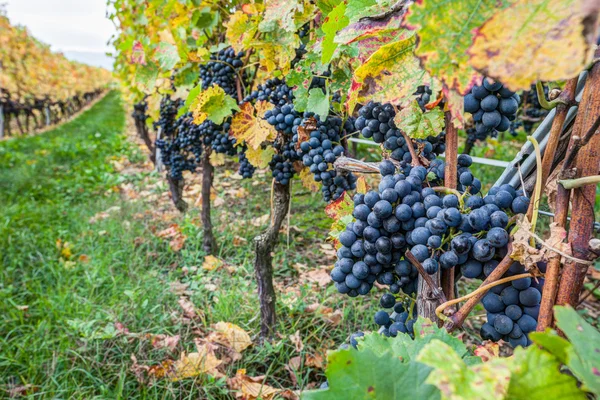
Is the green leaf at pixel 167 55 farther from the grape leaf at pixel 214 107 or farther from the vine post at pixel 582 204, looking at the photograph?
the vine post at pixel 582 204

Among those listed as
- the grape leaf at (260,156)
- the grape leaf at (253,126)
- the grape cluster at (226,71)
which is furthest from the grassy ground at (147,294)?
the grape cluster at (226,71)

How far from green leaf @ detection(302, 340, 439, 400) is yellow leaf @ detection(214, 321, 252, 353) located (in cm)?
183

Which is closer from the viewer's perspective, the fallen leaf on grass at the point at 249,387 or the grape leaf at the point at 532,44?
the grape leaf at the point at 532,44

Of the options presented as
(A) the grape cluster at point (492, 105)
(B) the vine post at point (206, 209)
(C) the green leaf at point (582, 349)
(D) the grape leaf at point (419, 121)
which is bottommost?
(B) the vine post at point (206, 209)

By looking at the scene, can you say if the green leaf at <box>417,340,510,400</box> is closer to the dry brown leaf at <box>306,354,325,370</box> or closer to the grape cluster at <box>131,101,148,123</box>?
the dry brown leaf at <box>306,354,325,370</box>

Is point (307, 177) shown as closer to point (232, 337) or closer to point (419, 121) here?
point (232, 337)

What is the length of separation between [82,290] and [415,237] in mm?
2849

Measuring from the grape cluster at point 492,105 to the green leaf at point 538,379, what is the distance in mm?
467

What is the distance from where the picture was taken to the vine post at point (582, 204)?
2.03 feet

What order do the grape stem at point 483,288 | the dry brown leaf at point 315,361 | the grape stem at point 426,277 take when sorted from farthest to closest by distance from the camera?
the dry brown leaf at point 315,361
the grape stem at point 426,277
the grape stem at point 483,288

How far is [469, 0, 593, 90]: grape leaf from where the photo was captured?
387 mm

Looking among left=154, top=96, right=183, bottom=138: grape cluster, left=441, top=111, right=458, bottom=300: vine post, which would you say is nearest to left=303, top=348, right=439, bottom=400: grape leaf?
left=441, top=111, right=458, bottom=300: vine post

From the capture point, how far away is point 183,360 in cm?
207

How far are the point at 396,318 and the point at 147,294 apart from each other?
86.6 inches
